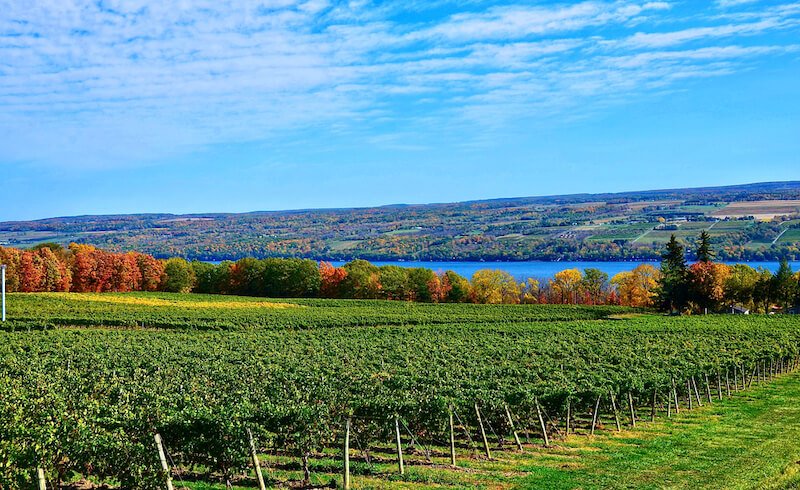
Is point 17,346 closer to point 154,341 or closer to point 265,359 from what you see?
point 154,341

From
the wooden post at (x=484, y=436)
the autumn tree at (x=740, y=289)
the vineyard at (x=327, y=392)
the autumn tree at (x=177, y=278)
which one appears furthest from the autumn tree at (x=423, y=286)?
the wooden post at (x=484, y=436)

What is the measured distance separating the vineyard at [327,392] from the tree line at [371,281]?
31219 mm

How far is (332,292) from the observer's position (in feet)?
367

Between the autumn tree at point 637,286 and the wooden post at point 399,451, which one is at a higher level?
the wooden post at point 399,451

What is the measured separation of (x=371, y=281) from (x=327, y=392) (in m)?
86.5

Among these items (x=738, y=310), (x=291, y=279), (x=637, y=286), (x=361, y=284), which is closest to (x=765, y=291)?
(x=738, y=310)

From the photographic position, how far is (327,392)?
22.9 metres

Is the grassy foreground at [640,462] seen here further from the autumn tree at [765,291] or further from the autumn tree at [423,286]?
the autumn tree at [423,286]

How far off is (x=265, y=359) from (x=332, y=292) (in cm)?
7596

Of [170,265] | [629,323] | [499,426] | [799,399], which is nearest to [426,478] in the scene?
[499,426]

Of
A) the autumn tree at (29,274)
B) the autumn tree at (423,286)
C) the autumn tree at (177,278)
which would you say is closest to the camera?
the autumn tree at (29,274)

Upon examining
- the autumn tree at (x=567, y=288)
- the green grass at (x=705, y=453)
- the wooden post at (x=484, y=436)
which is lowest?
the autumn tree at (x=567, y=288)

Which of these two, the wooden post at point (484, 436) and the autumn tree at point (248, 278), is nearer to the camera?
the wooden post at point (484, 436)

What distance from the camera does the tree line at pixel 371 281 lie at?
89625mm
